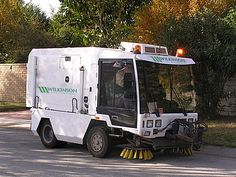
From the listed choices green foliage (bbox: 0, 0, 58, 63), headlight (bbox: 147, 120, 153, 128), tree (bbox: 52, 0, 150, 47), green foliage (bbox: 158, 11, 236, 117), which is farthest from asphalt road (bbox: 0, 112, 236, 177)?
green foliage (bbox: 0, 0, 58, 63)

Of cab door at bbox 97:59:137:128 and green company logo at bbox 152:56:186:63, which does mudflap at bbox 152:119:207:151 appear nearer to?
cab door at bbox 97:59:137:128

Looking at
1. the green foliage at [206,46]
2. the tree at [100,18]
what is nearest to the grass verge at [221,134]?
the green foliage at [206,46]

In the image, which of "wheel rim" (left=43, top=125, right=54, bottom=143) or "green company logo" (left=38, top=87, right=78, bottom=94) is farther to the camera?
"wheel rim" (left=43, top=125, right=54, bottom=143)

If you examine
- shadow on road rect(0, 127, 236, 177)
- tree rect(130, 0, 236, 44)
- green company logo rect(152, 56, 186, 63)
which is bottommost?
shadow on road rect(0, 127, 236, 177)

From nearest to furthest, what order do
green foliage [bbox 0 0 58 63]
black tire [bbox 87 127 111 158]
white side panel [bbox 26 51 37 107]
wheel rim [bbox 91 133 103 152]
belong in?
black tire [bbox 87 127 111 158] → wheel rim [bbox 91 133 103 152] → white side panel [bbox 26 51 37 107] → green foliage [bbox 0 0 58 63]

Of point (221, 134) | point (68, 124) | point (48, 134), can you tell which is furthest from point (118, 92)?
point (221, 134)

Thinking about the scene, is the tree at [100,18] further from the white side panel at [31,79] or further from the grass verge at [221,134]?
the white side panel at [31,79]

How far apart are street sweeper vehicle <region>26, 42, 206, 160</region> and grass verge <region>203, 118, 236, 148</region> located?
2.07 metres

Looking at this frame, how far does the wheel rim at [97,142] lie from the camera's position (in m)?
10.9

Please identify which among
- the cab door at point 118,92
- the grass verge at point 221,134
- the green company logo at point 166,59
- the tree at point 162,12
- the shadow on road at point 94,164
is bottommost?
the shadow on road at point 94,164

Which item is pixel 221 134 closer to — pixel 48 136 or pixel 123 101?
pixel 123 101

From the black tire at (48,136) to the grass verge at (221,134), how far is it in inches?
161

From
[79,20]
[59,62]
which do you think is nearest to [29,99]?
[59,62]

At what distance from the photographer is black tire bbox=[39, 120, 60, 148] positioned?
40.8 feet
